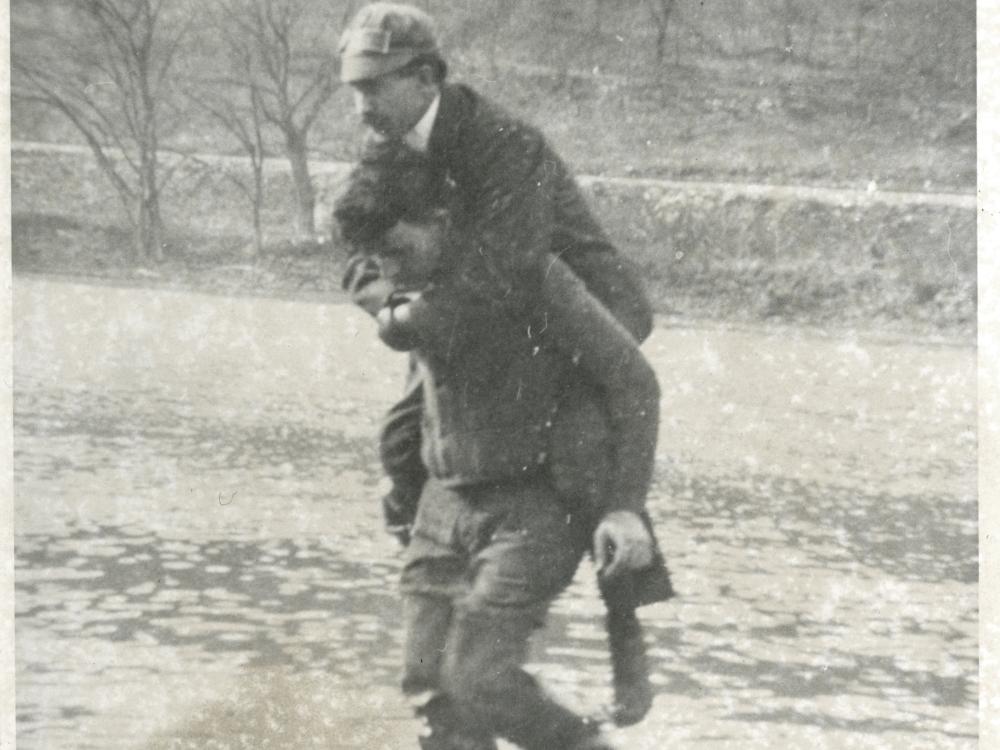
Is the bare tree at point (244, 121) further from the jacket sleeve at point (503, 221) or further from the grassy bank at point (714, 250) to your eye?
the jacket sleeve at point (503, 221)

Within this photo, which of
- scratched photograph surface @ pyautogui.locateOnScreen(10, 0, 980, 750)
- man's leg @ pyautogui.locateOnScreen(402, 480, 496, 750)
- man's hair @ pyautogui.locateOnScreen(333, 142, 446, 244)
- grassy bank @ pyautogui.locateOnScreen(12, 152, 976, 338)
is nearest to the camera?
man's hair @ pyautogui.locateOnScreen(333, 142, 446, 244)

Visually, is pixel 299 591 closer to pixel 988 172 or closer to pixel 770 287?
pixel 770 287

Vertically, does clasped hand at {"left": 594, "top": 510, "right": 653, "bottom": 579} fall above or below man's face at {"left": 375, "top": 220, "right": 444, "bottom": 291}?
below

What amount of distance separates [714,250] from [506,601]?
4.13 ft

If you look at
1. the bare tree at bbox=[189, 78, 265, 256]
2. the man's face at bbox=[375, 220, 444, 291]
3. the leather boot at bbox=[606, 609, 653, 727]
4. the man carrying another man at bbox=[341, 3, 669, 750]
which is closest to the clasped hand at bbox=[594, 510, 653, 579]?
the man carrying another man at bbox=[341, 3, 669, 750]

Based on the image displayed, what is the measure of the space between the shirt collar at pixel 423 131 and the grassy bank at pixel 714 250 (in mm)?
915

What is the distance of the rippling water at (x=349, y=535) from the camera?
3248mm

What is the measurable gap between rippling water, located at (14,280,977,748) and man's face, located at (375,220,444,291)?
2.32 ft

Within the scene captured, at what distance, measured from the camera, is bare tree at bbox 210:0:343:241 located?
10.8 ft

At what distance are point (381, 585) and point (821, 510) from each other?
3.45 ft

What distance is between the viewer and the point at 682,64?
3373 millimetres

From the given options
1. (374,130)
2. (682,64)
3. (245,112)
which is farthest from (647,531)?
(245,112)

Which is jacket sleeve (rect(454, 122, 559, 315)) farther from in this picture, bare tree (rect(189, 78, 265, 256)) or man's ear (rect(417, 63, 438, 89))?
bare tree (rect(189, 78, 265, 256))

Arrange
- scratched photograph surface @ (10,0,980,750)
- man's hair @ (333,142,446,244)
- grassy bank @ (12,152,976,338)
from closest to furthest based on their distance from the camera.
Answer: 1. man's hair @ (333,142,446,244)
2. scratched photograph surface @ (10,0,980,750)
3. grassy bank @ (12,152,976,338)
